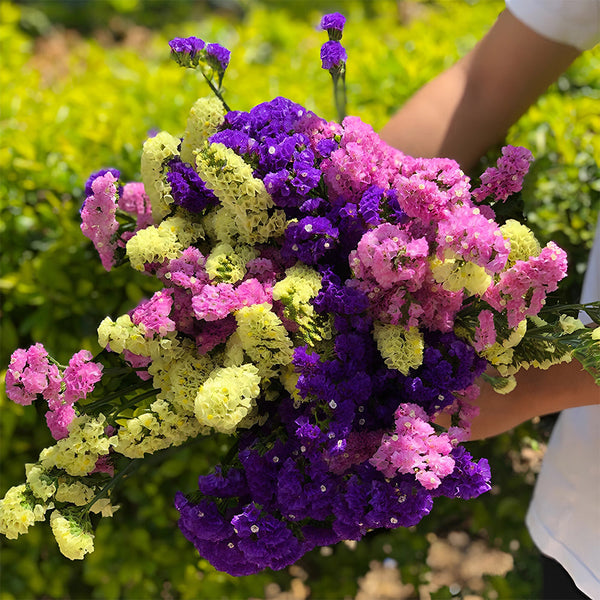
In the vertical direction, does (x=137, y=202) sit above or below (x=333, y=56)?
below

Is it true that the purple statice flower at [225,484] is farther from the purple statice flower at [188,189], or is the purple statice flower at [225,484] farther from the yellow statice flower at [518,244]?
the yellow statice flower at [518,244]

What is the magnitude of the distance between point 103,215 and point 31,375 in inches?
12.3

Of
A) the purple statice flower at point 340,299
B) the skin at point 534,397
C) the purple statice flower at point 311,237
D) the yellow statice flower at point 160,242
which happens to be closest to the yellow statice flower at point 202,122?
the yellow statice flower at point 160,242

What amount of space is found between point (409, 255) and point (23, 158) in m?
1.85

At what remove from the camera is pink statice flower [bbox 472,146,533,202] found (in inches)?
45.5

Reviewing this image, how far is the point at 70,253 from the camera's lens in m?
2.32

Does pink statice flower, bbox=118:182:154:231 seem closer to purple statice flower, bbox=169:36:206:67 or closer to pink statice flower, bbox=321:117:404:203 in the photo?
purple statice flower, bbox=169:36:206:67

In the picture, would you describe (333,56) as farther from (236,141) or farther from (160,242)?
(160,242)

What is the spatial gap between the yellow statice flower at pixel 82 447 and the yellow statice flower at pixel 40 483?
0.03 metres

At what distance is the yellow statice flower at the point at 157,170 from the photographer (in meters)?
1.26

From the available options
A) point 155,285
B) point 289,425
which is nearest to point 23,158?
point 155,285

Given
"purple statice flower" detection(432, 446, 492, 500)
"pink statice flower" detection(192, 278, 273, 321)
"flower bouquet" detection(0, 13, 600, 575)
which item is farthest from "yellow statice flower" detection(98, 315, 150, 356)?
"purple statice flower" detection(432, 446, 492, 500)

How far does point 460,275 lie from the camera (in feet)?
3.47

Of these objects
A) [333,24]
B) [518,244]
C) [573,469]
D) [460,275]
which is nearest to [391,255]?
[460,275]
